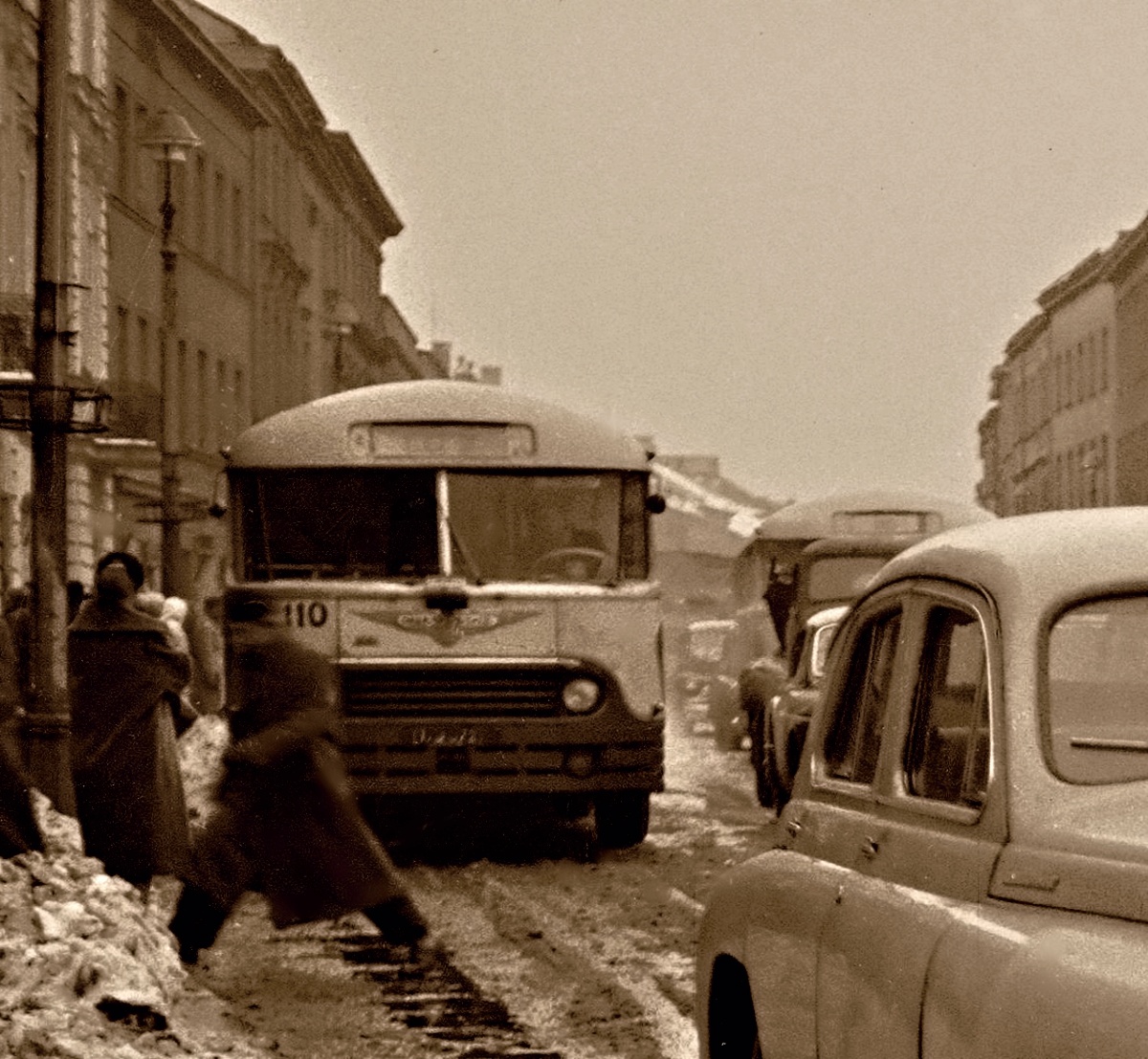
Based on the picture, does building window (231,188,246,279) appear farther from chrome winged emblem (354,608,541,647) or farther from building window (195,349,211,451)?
chrome winged emblem (354,608,541,647)

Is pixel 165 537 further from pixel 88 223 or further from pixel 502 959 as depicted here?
pixel 502 959

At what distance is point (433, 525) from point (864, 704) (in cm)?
1183

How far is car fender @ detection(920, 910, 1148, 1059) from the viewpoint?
427 centimetres

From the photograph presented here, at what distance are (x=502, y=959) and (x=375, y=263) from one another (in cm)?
8606

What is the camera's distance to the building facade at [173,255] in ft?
127

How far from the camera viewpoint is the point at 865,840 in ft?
18.9

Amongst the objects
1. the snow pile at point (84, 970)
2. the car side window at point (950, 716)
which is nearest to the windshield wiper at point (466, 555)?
the snow pile at point (84, 970)

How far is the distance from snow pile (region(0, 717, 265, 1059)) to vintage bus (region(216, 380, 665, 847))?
12.3 feet

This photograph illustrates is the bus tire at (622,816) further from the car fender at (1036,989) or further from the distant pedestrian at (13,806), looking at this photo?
the car fender at (1036,989)

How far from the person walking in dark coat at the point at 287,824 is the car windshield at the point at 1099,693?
7.51m

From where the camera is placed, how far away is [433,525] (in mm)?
17984

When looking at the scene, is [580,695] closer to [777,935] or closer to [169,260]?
[777,935]

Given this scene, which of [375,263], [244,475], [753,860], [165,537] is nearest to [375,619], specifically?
[244,475]

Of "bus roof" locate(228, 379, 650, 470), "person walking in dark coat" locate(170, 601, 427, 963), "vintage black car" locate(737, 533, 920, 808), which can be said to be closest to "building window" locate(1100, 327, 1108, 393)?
"vintage black car" locate(737, 533, 920, 808)
